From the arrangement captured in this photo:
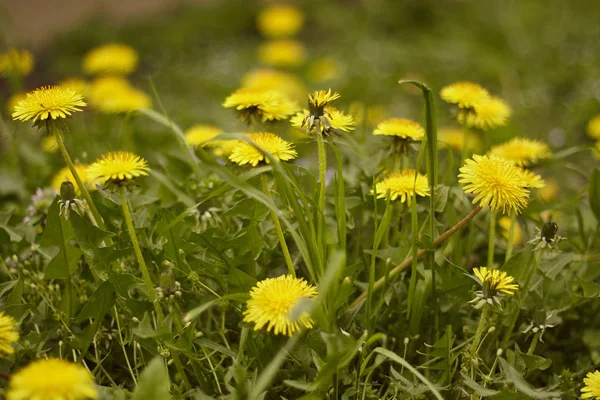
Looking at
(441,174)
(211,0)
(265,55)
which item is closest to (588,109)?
(441,174)

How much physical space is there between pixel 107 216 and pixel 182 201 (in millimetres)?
199

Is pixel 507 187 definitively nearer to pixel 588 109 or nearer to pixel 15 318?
pixel 15 318

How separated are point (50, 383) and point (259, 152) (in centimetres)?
46

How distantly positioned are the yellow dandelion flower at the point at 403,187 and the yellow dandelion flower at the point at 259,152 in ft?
0.61

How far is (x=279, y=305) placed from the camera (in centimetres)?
84

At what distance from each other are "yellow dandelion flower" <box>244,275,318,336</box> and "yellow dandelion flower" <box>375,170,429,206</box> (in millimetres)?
283

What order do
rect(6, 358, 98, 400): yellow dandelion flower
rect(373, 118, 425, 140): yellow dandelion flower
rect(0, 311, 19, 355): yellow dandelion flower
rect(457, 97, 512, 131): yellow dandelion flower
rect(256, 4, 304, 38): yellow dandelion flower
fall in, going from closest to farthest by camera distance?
1. rect(6, 358, 98, 400): yellow dandelion flower
2. rect(0, 311, 19, 355): yellow dandelion flower
3. rect(373, 118, 425, 140): yellow dandelion flower
4. rect(457, 97, 512, 131): yellow dandelion flower
5. rect(256, 4, 304, 38): yellow dandelion flower

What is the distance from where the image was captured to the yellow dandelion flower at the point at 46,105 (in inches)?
36.3

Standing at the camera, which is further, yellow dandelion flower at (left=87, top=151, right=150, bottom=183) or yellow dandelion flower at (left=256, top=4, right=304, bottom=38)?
yellow dandelion flower at (left=256, top=4, right=304, bottom=38)

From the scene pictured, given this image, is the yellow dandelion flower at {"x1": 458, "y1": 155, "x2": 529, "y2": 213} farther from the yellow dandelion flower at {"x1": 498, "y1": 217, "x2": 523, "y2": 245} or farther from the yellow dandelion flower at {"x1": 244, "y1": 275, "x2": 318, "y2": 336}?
the yellow dandelion flower at {"x1": 498, "y1": 217, "x2": 523, "y2": 245}

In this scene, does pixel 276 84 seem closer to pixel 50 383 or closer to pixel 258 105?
pixel 258 105

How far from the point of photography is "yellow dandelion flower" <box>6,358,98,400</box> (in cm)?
67

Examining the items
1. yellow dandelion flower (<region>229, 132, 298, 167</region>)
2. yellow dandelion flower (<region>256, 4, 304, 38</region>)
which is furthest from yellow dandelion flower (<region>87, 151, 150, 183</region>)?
yellow dandelion flower (<region>256, 4, 304, 38</region>)

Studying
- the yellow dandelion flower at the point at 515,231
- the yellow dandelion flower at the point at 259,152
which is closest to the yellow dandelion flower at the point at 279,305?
the yellow dandelion flower at the point at 259,152
